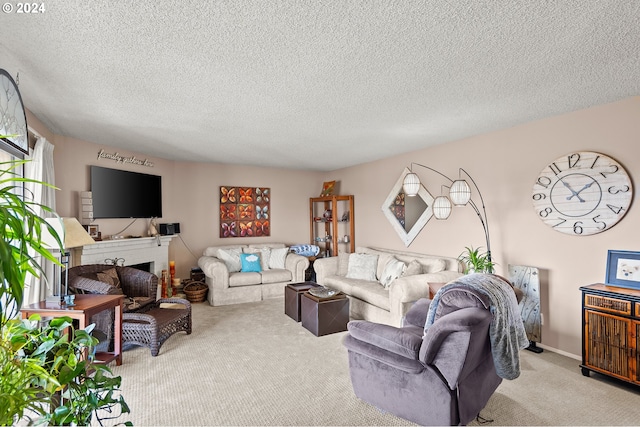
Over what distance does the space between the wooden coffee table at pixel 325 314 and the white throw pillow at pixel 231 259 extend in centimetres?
195

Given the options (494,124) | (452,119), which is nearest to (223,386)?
(452,119)

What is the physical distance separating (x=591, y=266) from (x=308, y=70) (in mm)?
3109

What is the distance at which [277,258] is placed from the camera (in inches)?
232

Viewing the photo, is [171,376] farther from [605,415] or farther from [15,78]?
[605,415]

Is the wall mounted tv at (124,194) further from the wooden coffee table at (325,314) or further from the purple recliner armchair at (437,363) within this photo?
the purple recliner armchair at (437,363)

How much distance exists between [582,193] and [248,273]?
4.45 m

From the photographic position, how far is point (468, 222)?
4160 millimetres

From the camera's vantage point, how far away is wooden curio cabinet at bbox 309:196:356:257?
6.21 meters

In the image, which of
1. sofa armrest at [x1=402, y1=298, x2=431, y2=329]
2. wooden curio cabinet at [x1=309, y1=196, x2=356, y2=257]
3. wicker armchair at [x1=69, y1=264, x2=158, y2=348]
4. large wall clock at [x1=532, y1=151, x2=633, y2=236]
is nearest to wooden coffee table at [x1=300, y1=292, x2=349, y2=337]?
sofa armrest at [x1=402, y1=298, x2=431, y2=329]

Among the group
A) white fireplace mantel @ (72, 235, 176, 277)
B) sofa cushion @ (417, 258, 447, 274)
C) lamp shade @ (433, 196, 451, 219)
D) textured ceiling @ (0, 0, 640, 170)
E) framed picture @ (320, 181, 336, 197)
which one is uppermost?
textured ceiling @ (0, 0, 640, 170)

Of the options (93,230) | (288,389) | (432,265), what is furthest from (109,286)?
(432,265)

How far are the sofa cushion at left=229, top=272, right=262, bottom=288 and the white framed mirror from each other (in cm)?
235

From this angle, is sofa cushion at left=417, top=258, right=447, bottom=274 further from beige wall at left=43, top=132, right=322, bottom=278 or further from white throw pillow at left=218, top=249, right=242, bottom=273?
beige wall at left=43, top=132, right=322, bottom=278

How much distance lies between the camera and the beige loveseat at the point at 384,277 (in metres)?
3.66
